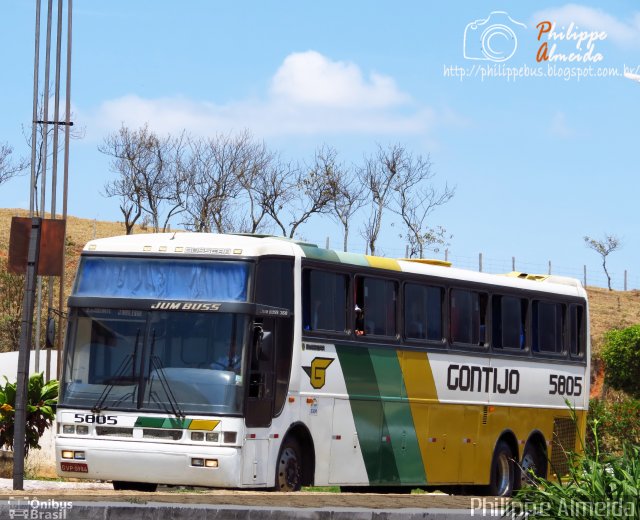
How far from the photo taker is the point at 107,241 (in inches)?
711

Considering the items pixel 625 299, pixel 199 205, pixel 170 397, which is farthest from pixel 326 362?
pixel 625 299

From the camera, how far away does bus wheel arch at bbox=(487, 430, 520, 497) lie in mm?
22612

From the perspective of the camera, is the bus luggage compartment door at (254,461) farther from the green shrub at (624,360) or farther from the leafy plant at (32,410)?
the green shrub at (624,360)

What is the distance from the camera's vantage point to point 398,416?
19938 millimetres

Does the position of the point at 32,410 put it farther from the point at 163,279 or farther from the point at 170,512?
the point at 170,512

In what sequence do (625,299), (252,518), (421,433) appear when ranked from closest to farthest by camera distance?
(252,518) → (421,433) → (625,299)

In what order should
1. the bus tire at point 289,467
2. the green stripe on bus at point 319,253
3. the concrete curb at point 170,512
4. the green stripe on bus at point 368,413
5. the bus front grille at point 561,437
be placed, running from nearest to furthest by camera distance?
the concrete curb at point 170,512 < the bus tire at point 289,467 < the green stripe on bus at point 319,253 < the green stripe on bus at point 368,413 < the bus front grille at point 561,437

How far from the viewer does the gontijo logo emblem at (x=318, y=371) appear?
17922 millimetres

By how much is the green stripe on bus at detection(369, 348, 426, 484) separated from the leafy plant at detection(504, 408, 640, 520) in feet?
31.7

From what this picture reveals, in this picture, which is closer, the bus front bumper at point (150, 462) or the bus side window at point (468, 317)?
the bus front bumper at point (150, 462)

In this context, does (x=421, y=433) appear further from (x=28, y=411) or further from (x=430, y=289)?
(x=28, y=411)

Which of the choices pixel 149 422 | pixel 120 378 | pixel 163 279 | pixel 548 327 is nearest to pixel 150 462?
pixel 149 422

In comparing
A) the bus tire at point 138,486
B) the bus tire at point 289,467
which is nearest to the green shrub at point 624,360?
the bus tire at point 289,467

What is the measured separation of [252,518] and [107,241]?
8.94 meters
